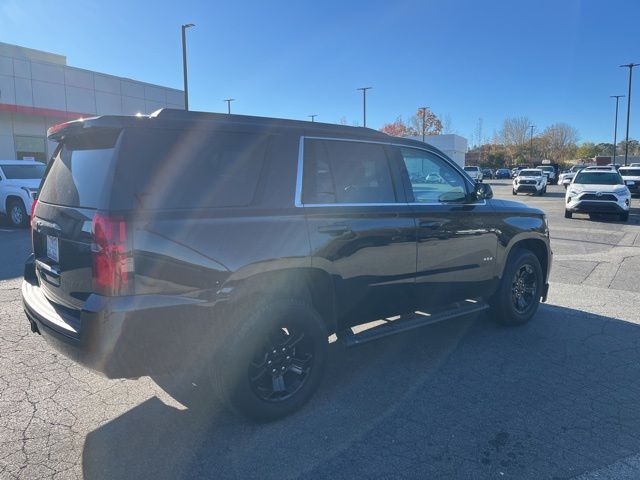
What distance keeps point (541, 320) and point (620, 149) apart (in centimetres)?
11753

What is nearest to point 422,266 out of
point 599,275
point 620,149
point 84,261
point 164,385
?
point 164,385

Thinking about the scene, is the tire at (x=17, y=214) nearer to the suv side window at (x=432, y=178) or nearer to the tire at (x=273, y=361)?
the suv side window at (x=432, y=178)

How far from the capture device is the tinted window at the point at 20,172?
14.0 meters

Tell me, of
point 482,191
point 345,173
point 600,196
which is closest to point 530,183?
point 600,196

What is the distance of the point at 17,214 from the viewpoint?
13703 mm

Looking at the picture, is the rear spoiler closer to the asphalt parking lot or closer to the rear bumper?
the rear bumper

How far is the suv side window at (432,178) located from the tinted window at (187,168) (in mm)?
1504

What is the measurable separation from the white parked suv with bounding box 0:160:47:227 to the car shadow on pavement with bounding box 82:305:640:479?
11900 millimetres

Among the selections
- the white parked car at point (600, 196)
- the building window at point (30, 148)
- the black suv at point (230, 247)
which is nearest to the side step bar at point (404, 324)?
the black suv at point (230, 247)

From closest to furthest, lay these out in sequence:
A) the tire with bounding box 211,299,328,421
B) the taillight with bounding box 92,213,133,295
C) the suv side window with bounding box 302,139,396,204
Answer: the taillight with bounding box 92,213,133,295 < the tire with bounding box 211,299,328,421 < the suv side window with bounding box 302,139,396,204

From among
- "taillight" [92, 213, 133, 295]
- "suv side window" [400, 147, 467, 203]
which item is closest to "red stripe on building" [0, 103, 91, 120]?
"suv side window" [400, 147, 467, 203]

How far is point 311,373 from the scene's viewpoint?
Answer: 3607 millimetres

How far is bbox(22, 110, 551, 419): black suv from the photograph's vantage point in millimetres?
2846

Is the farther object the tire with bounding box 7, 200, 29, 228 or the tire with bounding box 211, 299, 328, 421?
the tire with bounding box 7, 200, 29, 228
